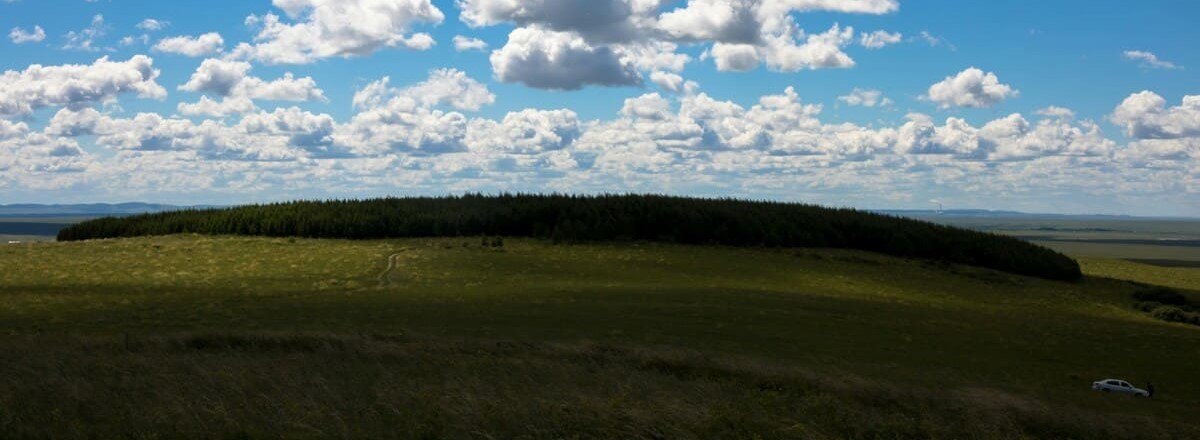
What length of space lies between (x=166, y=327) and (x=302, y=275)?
31592 millimetres

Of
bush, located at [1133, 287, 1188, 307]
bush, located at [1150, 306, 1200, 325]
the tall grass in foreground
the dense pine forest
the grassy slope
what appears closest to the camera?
the tall grass in foreground

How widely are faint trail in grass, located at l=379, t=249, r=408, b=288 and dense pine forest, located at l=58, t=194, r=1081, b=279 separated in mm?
17973

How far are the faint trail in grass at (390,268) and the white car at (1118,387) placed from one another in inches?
1947

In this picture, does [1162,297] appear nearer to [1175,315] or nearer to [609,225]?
[1175,315]

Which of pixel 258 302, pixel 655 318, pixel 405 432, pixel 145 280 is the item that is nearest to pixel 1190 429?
pixel 405 432

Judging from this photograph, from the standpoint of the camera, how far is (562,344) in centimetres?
3591

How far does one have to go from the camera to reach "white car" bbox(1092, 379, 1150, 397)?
121 ft

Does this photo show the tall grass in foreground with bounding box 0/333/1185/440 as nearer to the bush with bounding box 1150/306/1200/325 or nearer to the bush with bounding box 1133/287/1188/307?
the bush with bounding box 1150/306/1200/325

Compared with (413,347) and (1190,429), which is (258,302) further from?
(1190,429)

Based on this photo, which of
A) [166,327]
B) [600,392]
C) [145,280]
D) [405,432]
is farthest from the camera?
[145,280]

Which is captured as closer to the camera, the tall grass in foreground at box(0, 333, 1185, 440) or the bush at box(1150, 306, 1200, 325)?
the tall grass in foreground at box(0, 333, 1185, 440)

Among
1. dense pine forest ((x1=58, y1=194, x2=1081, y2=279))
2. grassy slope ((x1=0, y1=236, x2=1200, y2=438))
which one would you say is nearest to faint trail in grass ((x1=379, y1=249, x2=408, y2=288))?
grassy slope ((x1=0, y1=236, x2=1200, y2=438))

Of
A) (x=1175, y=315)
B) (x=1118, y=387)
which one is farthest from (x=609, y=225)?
(x=1118, y=387)

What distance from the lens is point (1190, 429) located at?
26.6 m
